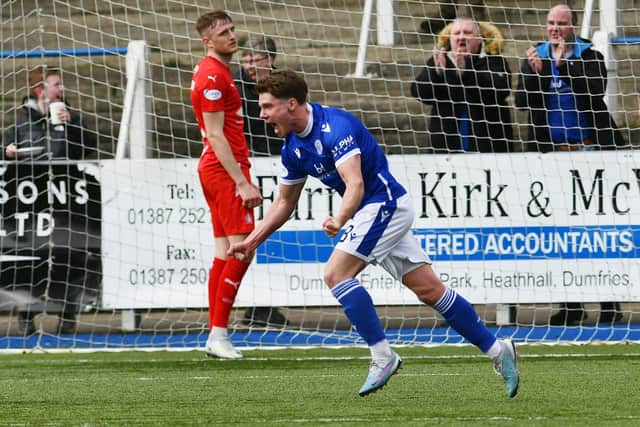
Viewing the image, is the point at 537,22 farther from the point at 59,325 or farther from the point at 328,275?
the point at 328,275

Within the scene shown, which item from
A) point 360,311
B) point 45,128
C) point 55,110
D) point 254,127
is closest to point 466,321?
point 360,311

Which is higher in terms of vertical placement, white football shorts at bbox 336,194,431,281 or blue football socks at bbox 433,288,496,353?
white football shorts at bbox 336,194,431,281

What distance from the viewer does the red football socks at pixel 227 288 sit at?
840 cm

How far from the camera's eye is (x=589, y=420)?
17.9ft

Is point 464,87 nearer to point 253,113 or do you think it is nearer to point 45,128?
point 253,113

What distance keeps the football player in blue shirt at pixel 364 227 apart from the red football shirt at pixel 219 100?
79.9 inches

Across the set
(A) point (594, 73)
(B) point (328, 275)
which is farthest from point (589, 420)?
(A) point (594, 73)

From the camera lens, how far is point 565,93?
400 inches

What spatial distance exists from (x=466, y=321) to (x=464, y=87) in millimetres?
4315

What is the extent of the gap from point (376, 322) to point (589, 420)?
1169 millimetres

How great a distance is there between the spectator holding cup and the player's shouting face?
7.41ft

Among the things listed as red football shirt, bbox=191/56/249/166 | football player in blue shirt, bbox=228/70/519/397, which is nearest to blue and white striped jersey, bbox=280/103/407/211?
football player in blue shirt, bbox=228/70/519/397

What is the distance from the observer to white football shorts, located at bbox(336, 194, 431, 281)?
6219 millimetres

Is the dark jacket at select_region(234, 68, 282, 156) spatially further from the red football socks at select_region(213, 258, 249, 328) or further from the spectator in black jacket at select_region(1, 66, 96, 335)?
the red football socks at select_region(213, 258, 249, 328)
